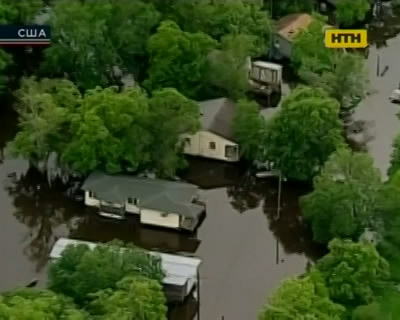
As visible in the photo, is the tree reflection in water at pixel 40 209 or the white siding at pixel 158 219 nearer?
the tree reflection in water at pixel 40 209

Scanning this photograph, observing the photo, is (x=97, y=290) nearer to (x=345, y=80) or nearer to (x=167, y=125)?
(x=167, y=125)

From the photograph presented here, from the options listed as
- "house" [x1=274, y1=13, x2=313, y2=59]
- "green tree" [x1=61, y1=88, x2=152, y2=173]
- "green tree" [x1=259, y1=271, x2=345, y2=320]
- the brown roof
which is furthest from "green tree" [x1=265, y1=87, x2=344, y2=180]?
the brown roof

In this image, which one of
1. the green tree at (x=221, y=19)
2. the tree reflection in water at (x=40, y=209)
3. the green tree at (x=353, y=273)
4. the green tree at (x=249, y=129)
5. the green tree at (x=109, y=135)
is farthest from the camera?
the green tree at (x=221, y=19)

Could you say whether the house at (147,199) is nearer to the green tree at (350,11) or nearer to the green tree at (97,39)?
the green tree at (97,39)

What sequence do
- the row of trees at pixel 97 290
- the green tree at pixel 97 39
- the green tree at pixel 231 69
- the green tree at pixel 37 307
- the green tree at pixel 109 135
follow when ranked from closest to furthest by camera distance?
the green tree at pixel 37 307 → the row of trees at pixel 97 290 → the green tree at pixel 109 135 → the green tree at pixel 231 69 → the green tree at pixel 97 39

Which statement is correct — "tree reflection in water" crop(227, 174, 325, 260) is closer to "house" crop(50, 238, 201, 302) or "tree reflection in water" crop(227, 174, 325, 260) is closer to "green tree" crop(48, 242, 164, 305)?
"house" crop(50, 238, 201, 302)

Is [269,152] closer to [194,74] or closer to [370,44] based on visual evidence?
[194,74]

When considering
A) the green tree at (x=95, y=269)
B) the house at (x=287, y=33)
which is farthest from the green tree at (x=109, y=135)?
the house at (x=287, y=33)
